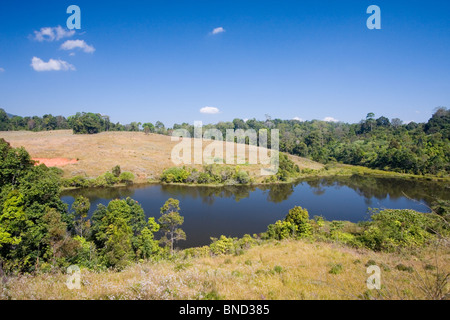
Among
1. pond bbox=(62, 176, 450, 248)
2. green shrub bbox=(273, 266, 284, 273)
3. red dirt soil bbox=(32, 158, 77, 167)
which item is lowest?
pond bbox=(62, 176, 450, 248)

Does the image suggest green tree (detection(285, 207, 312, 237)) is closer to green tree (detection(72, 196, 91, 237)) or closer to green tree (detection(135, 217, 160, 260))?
green tree (detection(135, 217, 160, 260))

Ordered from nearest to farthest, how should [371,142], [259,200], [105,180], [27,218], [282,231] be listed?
[27,218] < [282,231] < [259,200] < [105,180] < [371,142]

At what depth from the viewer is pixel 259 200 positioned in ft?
139

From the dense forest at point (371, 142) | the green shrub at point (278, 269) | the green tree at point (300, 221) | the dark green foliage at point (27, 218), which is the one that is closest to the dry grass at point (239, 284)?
the green shrub at point (278, 269)

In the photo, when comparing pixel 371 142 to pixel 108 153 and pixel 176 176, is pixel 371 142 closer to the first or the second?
pixel 176 176

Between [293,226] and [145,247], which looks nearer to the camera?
[145,247]

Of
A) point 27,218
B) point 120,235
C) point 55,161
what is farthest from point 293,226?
point 55,161

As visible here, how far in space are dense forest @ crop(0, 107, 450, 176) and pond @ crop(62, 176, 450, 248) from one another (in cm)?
1219

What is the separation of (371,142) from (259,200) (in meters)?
76.3

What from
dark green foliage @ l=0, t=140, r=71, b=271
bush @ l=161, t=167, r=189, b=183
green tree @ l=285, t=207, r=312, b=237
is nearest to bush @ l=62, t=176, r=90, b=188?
bush @ l=161, t=167, r=189, b=183

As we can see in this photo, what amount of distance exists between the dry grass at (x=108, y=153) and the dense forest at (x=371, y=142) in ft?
57.0

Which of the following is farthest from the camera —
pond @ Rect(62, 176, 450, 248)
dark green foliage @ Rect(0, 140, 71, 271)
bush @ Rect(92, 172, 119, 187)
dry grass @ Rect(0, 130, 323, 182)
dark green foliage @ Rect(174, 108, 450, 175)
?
dark green foliage @ Rect(174, 108, 450, 175)

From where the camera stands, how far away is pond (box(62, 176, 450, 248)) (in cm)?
2954
